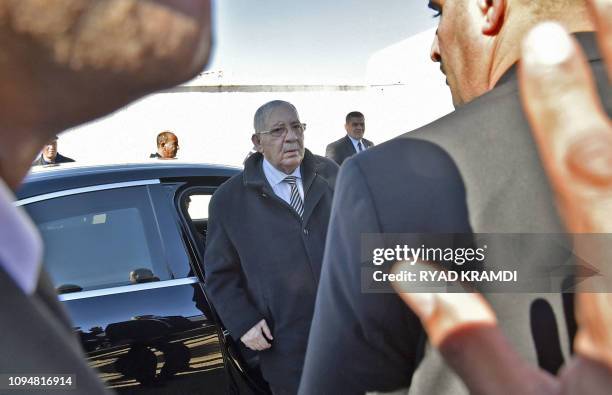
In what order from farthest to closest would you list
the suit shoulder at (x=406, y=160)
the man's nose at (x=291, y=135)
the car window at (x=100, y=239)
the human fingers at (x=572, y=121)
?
1. the man's nose at (x=291, y=135)
2. the car window at (x=100, y=239)
3. the suit shoulder at (x=406, y=160)
4. the human fingers at (x=572, y=121)

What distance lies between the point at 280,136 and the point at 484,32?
6.72 feet

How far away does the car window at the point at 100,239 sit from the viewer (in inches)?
110

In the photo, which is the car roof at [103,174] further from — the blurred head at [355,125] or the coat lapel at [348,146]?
the blurred head at [355,125]

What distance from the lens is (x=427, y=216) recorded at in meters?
1.09

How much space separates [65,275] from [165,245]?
457 millimetres

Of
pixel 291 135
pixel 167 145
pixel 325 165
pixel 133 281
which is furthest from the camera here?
pixel 167 145

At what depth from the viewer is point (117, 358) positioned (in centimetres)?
271

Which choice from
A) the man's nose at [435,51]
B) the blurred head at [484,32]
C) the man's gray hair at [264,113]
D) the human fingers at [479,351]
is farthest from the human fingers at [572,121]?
the man's gray hair at [264,113]

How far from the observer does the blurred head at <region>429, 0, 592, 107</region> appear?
114 cm

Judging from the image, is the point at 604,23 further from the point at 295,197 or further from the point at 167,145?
the point at 167,145

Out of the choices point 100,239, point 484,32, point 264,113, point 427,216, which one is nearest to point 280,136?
point 264,113

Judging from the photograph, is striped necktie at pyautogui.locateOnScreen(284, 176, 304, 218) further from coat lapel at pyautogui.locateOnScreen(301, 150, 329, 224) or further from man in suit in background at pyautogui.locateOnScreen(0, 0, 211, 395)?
man in suit in background at pyautogui.locateOnScreen(0, 0, 211, 395)

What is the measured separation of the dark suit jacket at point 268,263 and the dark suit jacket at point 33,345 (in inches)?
84.2
